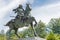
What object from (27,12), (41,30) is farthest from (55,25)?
(27,12)

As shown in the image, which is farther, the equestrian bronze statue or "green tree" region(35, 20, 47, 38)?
"green tree" region(35, 20, 47, 38)

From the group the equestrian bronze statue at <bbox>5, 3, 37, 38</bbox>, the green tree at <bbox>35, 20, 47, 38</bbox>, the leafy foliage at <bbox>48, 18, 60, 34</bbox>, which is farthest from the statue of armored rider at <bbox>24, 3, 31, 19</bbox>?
the leafy foliage at <bbox>48, 18, 60, 34</bbox>

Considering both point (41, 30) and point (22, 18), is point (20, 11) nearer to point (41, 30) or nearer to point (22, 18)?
point (22, 18)

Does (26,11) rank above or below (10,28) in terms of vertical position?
above

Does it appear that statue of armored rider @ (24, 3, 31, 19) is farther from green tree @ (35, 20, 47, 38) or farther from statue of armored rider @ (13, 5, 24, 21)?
green tree @ (35, 20, 47, 38)

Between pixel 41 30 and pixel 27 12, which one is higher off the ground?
pixel 27 12

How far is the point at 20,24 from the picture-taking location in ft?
73.7

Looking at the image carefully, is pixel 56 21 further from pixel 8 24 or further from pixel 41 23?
pixel 8 24

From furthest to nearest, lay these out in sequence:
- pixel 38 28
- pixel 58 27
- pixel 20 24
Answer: pixel 58 27, pixel 38 28, pixel 20 24

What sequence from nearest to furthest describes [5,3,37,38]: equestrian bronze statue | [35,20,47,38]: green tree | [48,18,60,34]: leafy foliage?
[5,3,37,38]: equestrian bronze statue < [35,20,47,38]: green tree < [48,18,60,34]: leafy foliage

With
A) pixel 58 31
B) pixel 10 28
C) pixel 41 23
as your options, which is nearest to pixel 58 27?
pixel 58 31

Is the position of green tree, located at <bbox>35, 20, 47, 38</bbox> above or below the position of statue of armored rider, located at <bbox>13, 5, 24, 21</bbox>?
below

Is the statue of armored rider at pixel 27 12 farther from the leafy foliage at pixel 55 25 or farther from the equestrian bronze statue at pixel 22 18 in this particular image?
the leafy foliage at pixel 55 25

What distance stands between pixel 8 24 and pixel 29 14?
236 centimetres
